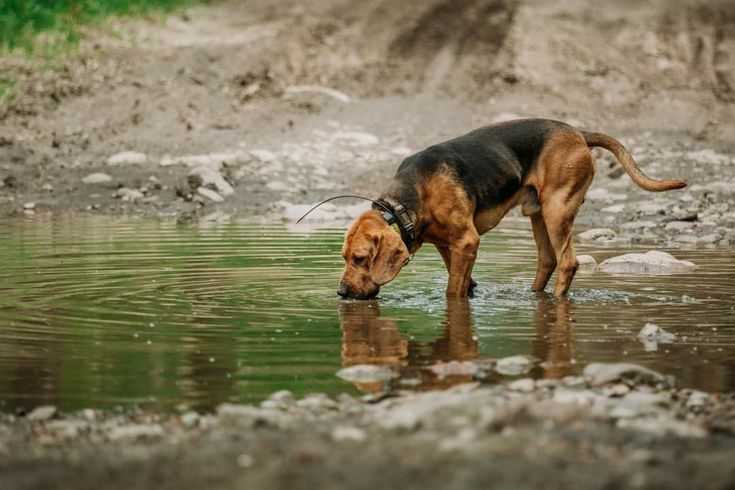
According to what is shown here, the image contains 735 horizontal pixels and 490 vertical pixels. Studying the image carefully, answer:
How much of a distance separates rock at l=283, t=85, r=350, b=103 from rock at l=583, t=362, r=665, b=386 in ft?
50.3

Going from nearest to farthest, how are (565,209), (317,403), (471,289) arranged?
1. (317,403)
2. (471,289)
3. (565,209)

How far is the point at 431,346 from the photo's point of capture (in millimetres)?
7195

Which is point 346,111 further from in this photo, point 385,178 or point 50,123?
point 50,123

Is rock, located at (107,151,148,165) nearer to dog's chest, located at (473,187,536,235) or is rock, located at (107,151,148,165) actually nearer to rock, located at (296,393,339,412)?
dog's chest, located at (473,187,536,235)

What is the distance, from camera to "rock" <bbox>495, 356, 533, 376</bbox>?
20.7 feet

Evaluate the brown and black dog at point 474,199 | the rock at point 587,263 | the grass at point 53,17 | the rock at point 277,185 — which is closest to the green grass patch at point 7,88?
the grass at point 53,17

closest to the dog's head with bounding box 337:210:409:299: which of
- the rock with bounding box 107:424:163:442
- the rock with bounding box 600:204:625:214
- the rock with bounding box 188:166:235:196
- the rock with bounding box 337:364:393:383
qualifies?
the rock with bounding box 337:364:393:383

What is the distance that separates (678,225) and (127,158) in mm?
8610

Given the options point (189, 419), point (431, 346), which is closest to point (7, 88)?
point (431, 346)

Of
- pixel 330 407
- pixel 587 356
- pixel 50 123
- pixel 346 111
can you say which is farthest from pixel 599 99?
pixel 330 407

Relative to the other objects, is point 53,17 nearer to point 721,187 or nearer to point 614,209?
point 614,209

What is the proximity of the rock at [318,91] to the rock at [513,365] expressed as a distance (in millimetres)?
14791

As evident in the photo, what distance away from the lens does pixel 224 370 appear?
6.39 meters

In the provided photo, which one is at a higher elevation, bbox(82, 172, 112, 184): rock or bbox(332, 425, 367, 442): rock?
bbox(332, 425, 367, 442): rock
